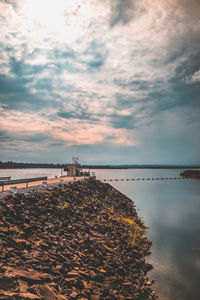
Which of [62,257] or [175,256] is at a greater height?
[62,257]

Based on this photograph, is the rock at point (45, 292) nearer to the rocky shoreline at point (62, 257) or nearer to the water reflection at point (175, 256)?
the rocky shoreline at point (62, 257)

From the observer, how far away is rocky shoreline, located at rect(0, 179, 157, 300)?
253 inches

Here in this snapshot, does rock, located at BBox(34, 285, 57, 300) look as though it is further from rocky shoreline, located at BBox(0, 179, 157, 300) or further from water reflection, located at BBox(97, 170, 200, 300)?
water reflection, located at BBox(97, 170, 200, 300)

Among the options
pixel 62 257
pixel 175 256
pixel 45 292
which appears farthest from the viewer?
pixel 175 256

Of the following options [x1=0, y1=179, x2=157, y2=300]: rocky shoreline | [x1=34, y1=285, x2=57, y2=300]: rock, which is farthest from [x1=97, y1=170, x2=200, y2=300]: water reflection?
[x1=34, y1=285, x2=57, y2=300]: rock

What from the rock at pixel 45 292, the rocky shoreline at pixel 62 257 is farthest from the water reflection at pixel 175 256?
the rock at pixel 45 292

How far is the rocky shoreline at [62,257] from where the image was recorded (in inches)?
253

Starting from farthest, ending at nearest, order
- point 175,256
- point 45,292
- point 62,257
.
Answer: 1. point 175,256
2. point 62,257
3. point 45,292

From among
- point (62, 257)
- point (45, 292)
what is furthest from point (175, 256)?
point (45, 292)

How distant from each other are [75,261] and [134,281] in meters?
3.22

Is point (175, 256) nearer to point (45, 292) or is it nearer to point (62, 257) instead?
point (62, 257)

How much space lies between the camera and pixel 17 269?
665 cm

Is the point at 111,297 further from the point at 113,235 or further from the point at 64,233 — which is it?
the point at 113,235

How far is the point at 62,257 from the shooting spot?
8.82 metres
